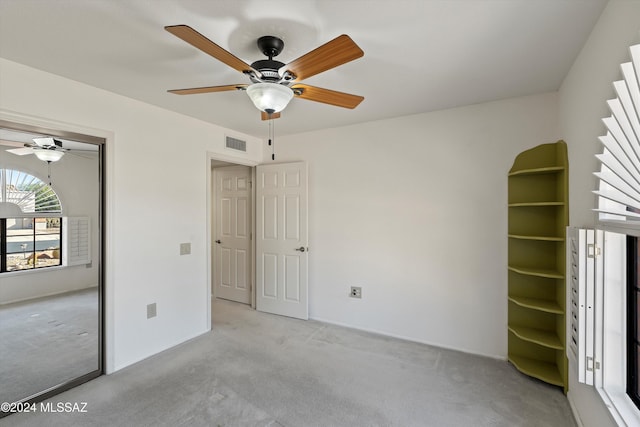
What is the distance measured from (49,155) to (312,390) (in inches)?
112

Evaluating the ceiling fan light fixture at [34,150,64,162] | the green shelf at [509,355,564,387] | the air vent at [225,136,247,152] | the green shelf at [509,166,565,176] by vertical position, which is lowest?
the green shelf at [509,355,564,387]

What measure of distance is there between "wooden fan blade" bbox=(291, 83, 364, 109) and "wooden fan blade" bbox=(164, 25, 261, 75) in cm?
36

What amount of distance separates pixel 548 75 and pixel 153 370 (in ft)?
13.6

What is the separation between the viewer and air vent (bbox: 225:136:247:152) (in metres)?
3.80

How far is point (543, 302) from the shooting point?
256cm

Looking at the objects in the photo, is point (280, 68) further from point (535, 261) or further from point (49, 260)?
point (535, 261)

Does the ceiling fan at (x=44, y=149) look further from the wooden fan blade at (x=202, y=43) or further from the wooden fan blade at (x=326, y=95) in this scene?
the wooden fan blade at (x=326, y=95)

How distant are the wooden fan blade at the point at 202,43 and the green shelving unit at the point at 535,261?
241 centimetres

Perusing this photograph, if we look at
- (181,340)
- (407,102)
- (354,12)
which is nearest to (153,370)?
(181,340)

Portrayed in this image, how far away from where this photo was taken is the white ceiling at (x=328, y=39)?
1.55m

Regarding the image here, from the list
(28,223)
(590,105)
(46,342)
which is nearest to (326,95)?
(590,105)

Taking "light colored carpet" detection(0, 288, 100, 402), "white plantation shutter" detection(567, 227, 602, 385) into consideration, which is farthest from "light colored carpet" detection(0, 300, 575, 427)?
"white plantation shutter" detection(567, 227, 602, 385)

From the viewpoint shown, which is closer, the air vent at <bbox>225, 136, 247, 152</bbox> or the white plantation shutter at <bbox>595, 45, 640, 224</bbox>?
the white plantation shutter at <bbox>595, 45, 640, 224</bbox>

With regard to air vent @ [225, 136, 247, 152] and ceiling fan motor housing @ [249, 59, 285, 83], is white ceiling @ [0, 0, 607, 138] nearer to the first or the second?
ceiling fan motor housing @ [249, 59, 285, 83]
